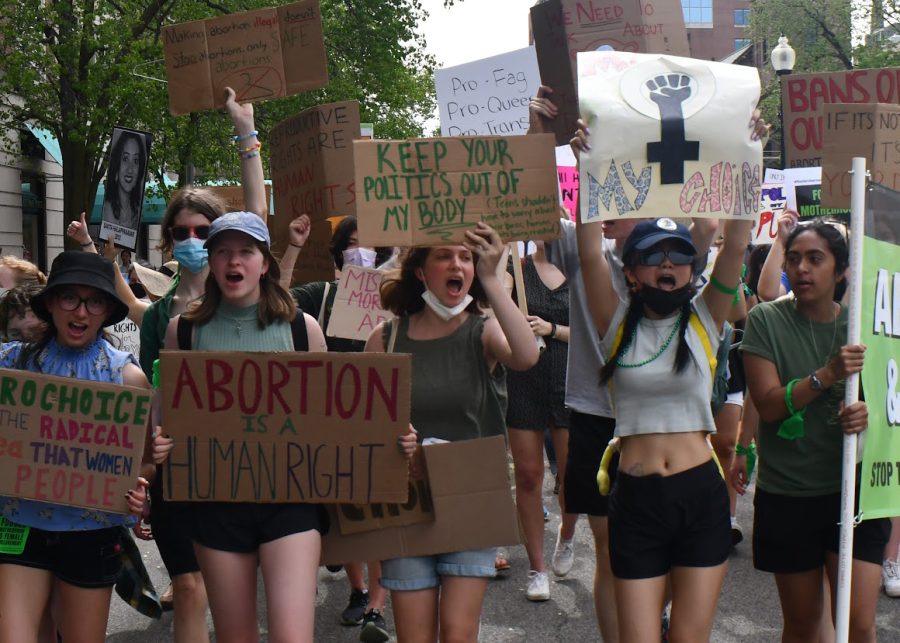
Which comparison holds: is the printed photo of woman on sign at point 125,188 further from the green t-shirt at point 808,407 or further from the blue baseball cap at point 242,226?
the green t-shirt at point 808,407

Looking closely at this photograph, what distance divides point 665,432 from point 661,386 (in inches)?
6.2

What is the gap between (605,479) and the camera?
396cm

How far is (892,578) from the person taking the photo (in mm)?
5871

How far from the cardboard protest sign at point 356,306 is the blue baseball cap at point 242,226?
2.11m

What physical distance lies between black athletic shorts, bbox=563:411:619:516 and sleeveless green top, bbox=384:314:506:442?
0.82m

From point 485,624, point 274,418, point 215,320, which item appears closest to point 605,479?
point 274,418

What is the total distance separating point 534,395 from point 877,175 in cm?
216

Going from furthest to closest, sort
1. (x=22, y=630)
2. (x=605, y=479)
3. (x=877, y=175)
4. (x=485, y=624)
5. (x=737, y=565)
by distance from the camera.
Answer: (x=737, y=565) < (x=485, y=624) < (x=877, y=175) < (x=605, y=479) < (x=22, y=630)

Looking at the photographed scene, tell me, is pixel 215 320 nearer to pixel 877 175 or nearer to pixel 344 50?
pixel 877 175

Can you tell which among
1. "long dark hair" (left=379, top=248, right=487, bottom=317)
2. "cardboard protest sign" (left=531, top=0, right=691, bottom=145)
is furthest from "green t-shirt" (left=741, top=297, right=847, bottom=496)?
"cardboard protest sign" (left=531, top=0, right=691, bottom=145)

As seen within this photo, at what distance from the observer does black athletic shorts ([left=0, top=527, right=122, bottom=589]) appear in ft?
12.2

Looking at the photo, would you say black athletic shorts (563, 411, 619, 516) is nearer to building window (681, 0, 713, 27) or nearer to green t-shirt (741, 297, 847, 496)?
green t-shirt (741, 297, 847, 496)

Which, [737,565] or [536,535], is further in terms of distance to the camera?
[737,565]

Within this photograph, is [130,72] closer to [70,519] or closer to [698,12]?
[70,519]
